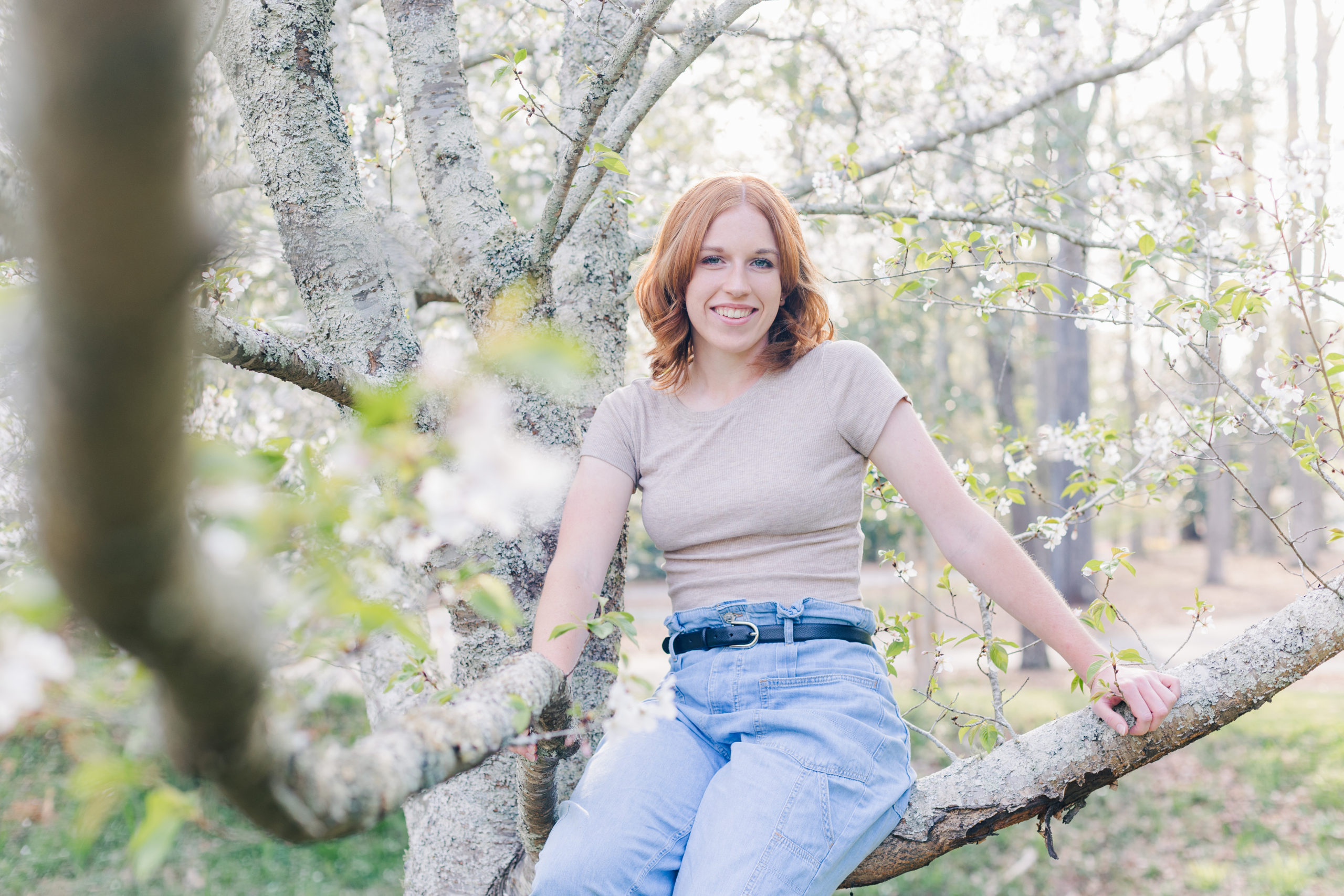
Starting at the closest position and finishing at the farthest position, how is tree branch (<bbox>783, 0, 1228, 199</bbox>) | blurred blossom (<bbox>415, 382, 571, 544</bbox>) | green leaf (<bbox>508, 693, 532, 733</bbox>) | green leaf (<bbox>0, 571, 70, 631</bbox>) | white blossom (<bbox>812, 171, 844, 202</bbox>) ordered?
green leaf (<bbox>0, 571, 70, 631</bbox>)
blurred blossom (<bbox>415, 382, 571, 544</bbox>)
green leaf (<bbox>508, 693, 532, 733</bbox>)
white blossom (<bbox>812, 171, 844, 202</bbox>)
tree branch (<bbox>783, 0, 1228, 199</bbox>)

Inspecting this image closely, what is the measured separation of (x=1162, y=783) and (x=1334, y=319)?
494cm

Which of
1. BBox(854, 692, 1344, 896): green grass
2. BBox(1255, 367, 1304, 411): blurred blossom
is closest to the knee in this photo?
BBox(1255, 367, 1304, 411): blurred blossom

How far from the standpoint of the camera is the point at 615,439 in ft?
6.01

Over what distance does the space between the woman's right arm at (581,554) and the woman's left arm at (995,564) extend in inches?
21.2

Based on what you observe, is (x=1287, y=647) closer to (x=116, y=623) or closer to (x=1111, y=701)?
(x=1111, y=701)

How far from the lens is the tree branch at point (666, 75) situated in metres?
1.50

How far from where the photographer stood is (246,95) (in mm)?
1699

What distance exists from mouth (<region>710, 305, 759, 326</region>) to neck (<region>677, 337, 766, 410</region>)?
0.25 ft

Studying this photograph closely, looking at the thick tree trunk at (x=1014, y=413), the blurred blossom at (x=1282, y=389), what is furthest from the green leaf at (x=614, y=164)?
the thick tree trunk at (x=1014, y=413)

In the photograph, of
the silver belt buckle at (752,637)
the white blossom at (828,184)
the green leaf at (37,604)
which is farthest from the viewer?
the white blossom at (828,184)

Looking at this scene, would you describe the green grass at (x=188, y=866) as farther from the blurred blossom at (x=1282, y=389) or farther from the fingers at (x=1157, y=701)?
the blurred blossom at (x=1282, y=389)

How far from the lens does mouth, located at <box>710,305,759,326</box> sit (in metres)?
1.85

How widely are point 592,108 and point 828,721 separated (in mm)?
1122

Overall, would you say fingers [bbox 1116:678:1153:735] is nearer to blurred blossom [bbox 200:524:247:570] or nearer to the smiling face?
the smiling face
